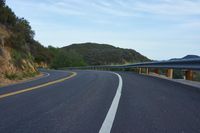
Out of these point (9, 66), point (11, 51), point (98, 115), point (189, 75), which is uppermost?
point (11, 51)

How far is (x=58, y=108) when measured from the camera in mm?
8281

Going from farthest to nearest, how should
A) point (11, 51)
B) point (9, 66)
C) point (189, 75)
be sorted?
point (11, 51) < point (9, 66) < point (189, 75)

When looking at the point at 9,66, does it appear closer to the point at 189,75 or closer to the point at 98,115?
the point at 189,75

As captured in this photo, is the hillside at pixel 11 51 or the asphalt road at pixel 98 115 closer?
the asphalt road at pixel 98 115

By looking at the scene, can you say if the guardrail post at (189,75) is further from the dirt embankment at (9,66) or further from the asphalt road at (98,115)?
the dirt embankment at (9,66)

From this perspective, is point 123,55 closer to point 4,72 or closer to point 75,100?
point 4,72

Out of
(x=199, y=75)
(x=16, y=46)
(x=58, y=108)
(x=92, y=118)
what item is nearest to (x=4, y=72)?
(x=16, y=46)

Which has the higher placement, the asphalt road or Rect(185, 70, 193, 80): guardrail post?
Rect(185, 70, 193, 80): guardrail post

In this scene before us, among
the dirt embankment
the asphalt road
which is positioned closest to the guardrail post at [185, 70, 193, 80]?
the asphalt road

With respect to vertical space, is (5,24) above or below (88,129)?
above

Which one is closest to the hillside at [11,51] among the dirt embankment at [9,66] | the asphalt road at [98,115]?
the dirt embankment at [9,66]

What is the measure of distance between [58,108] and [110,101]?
1.75 meters

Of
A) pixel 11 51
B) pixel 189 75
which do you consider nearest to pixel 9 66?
pixel 11 51

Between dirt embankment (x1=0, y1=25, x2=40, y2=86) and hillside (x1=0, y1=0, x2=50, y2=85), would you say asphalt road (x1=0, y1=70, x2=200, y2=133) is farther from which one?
hillside (x1=0, y1=0, x2=50, y2=85)
